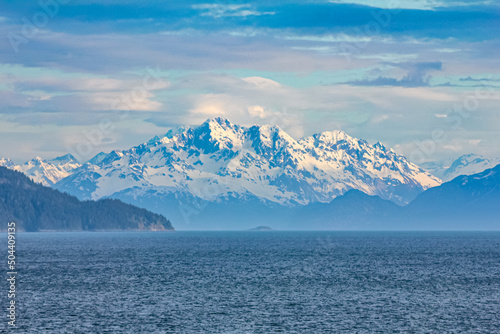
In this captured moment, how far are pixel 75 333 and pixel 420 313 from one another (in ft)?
154

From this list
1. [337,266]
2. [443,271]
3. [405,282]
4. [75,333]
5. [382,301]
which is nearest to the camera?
[75,333]

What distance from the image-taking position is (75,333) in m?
88.7

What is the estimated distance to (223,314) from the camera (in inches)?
4097

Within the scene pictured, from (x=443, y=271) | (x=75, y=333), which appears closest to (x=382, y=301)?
(x=75, y=333)

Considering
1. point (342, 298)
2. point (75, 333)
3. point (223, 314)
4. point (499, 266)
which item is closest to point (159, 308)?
point (223, 314)

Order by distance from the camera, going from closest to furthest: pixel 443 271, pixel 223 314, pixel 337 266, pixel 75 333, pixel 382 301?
pixel 75 333, pixel 223 314, pixel 382 301, pixel 443 271, pixel 337 266

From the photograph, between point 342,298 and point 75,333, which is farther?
point 342,298

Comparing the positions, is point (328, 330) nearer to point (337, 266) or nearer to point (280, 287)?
point (280, 287)

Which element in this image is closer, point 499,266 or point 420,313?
point 420,313

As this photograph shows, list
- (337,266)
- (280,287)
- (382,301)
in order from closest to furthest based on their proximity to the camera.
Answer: (382,301)
(280,287)
(337,266)

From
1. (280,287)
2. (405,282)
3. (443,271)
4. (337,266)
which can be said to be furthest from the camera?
(337,266)

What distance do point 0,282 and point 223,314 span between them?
51786 mm

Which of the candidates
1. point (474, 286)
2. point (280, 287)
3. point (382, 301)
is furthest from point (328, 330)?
point (474, 286)

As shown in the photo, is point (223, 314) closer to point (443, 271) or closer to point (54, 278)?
point (54, 278)
